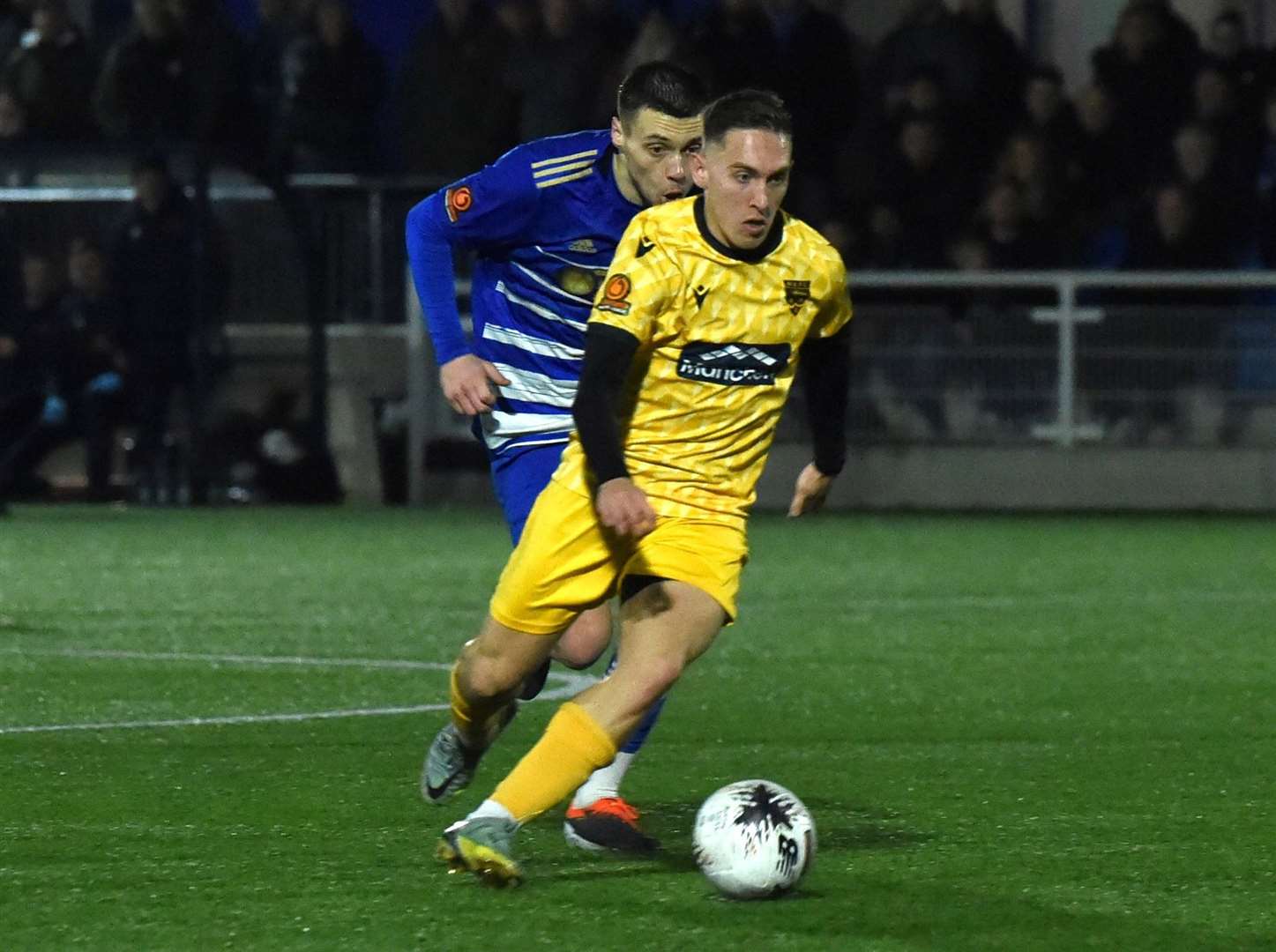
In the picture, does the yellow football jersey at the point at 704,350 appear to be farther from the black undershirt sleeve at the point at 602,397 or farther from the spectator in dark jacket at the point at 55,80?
the spectator in dark jacket at the point at 55,80

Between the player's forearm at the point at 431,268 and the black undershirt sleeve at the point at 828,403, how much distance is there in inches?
35.4

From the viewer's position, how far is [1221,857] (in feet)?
18.4

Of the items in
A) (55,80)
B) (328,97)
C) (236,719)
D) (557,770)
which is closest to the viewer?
(557,770)

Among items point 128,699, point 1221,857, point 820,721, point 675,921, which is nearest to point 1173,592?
point 820,721

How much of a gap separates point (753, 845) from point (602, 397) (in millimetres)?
893

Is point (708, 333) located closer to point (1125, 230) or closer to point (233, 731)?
point (233, 731)

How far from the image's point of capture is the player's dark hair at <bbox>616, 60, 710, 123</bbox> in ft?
19.4

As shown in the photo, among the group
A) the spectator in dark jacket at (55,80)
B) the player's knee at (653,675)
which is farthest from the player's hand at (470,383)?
the spectator in dark jacket at (55,80)

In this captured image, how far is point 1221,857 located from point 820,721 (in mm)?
2406

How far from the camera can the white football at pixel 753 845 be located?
16.7ft

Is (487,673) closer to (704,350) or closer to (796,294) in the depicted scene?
(704,350)

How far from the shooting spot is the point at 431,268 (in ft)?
21.2

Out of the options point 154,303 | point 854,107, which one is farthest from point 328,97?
point 854,107

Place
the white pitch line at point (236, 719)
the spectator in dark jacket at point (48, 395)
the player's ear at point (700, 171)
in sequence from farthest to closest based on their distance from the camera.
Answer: the spectator in dark jacket at point (48, 395)
the white pitch line at point (236, 719)
the player's ear at point (700, 171)
